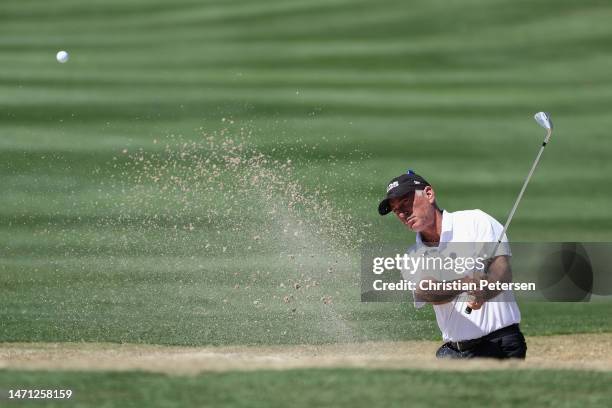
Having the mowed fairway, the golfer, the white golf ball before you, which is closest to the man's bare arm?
the golfer

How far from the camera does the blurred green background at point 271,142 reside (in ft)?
33.9

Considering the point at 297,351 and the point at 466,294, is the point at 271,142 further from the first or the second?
the point at 466,294

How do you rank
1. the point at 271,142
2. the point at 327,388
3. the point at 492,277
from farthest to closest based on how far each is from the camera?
the point at 271,142 < the point at 492,277 < the point at 327,388

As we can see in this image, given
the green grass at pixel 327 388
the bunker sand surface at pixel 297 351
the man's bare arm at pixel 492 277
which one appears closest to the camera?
the green grass at pixel 327 388

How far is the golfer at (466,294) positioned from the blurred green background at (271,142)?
3293 mm

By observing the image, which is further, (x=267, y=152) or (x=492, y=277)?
(x=267, y=152)

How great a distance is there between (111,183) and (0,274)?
7.14ft

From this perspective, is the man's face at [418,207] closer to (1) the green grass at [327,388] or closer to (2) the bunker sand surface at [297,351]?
(1) the green grass at [327,388]

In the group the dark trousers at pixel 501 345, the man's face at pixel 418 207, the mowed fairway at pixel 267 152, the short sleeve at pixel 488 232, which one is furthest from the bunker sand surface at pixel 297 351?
the short sleeve at pixel 488 232

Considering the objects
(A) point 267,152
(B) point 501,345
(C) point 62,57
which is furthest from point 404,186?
(C) point 62,57

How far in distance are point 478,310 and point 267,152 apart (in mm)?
6954

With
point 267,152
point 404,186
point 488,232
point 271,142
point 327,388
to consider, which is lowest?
point 327,388

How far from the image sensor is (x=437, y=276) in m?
6.46

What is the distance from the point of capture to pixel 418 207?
254 inches
